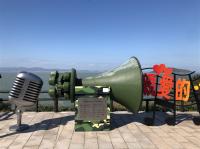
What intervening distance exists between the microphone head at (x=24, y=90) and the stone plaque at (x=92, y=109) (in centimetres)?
137

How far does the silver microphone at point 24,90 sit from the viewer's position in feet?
26.9

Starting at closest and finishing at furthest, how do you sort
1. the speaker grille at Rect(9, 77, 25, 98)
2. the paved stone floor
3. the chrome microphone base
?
the paved stone floor, the speaker grille at Rect(9, 77, 25, 98), the chrome microphone base

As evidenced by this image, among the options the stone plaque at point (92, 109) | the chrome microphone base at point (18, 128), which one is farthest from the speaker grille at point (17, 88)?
the stone plaque at point (92, 109)

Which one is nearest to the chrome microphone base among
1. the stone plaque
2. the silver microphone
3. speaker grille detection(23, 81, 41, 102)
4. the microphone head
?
the silver microphone

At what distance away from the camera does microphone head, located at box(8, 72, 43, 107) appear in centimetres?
820

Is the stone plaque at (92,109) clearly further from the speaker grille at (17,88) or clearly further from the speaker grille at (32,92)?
the speaker grille at (17,88)

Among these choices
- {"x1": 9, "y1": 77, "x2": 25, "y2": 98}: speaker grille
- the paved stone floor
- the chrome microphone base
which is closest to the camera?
the paved stone floor

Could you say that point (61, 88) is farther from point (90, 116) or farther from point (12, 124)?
point (12, 124)

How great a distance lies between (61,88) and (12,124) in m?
2.09

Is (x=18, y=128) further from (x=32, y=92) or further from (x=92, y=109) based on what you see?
(x=92, y=109)

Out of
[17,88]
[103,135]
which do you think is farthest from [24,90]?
[103,135]

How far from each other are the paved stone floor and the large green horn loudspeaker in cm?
91

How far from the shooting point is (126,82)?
8.47 meters

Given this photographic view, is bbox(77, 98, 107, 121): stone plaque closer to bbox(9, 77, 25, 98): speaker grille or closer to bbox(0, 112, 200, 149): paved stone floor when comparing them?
bbox(0, 112, 200, 149): paved stone floor
